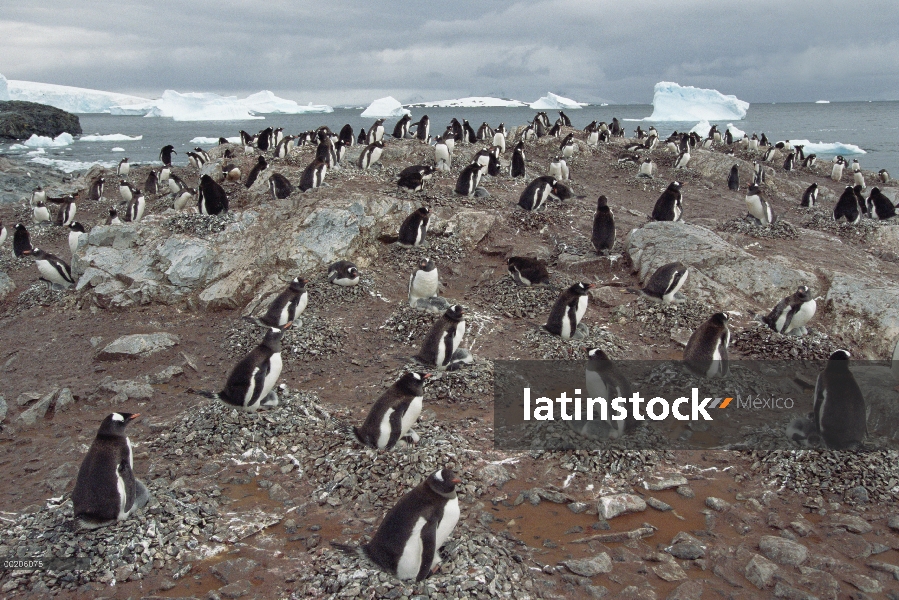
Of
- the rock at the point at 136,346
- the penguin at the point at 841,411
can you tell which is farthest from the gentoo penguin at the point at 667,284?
the rock at the point at 136,346

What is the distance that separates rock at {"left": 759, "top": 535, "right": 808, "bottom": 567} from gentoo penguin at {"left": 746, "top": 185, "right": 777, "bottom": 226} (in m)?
9.28

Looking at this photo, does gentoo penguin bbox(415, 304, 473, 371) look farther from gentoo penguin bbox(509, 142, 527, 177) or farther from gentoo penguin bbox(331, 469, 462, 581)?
gentoo penguin bbox(509, 142, 527, 177)

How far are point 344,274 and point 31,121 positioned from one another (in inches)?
2330

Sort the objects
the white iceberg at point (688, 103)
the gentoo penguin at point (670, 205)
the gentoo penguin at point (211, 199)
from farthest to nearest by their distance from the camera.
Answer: the white iceberg at point (688, 103)
the gentoo penguin at point (670, 205)
the gentoo penguin at point (211, 199)

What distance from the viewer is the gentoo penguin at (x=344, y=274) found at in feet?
32.0

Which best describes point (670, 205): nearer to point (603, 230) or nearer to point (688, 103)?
point (603, 230)

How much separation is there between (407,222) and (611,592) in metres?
7.80

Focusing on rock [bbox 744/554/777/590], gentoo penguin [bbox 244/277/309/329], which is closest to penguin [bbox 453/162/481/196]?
gentoo penguin [bbox 244/277/309/329]

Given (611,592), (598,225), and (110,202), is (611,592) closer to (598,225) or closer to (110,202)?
(598,225)

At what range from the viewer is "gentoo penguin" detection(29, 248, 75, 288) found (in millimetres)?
10914

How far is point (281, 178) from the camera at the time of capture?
40.4 ft

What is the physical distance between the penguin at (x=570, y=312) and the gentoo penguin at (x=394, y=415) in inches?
118

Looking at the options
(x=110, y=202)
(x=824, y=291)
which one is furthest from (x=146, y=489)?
(x=110, y=202)

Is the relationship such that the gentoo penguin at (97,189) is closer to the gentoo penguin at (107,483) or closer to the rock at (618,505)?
the gentoo penguin at (107,483)
